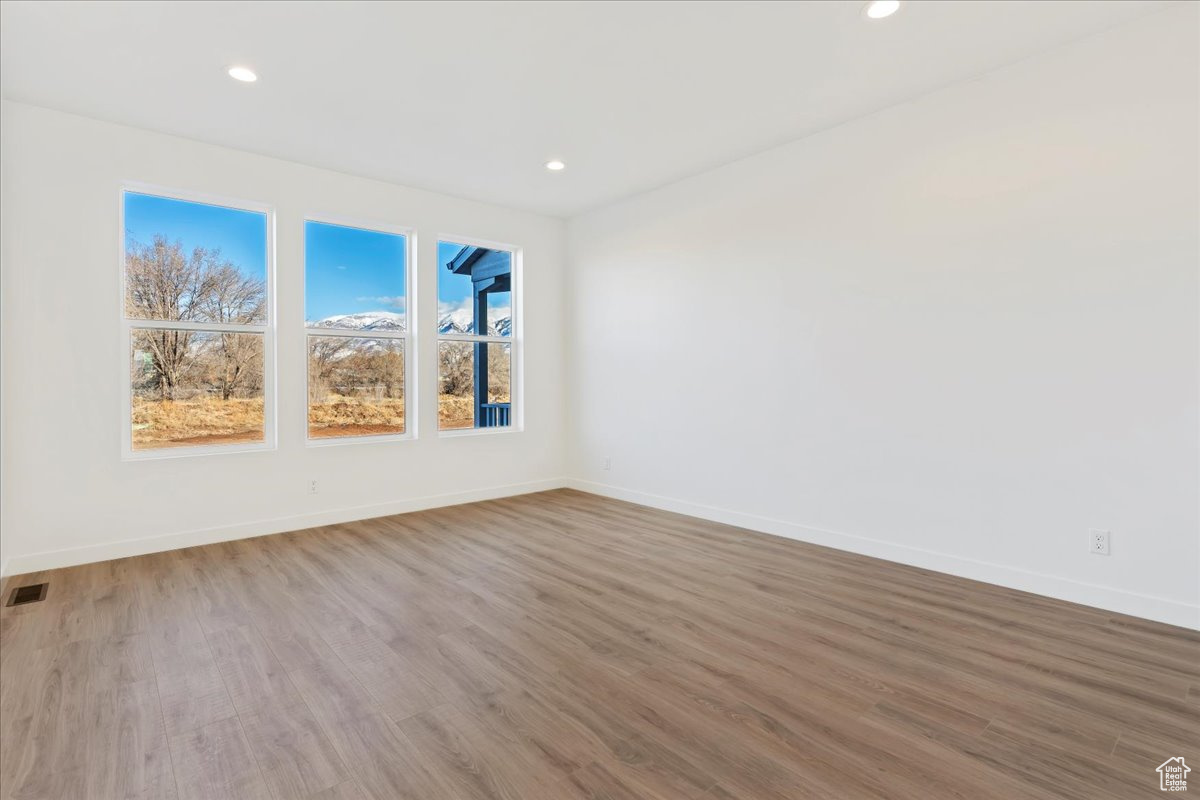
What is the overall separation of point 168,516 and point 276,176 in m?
2.58

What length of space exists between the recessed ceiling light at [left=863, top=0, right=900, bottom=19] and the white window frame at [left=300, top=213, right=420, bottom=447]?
3.81 meters

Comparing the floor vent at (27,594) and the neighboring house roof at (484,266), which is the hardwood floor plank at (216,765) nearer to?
the floor vent at (27,594)

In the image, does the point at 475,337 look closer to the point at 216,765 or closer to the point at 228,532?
the point at 228,532

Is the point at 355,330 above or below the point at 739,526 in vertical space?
above

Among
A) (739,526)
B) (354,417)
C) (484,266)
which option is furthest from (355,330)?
(739,526)

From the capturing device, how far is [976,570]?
10.7 feet

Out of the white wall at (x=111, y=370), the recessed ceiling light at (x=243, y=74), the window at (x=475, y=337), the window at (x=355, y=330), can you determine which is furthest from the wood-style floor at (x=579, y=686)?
the recessed ceiling light at (x=243, y=74)

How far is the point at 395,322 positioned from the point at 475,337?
766mm

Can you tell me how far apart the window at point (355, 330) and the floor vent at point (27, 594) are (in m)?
1.76

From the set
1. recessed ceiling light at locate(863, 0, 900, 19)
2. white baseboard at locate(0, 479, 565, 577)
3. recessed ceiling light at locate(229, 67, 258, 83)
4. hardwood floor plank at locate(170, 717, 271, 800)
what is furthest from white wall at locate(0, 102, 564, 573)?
recessed ceiling light at locate(863, 0, 900, 19)

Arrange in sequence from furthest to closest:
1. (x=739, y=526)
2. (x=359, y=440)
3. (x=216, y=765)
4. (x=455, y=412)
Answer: (x=455, y=412) → (x=359, y=440) → (x=739, y=526) → (x=216, y=765)

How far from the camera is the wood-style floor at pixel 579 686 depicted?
1663mm

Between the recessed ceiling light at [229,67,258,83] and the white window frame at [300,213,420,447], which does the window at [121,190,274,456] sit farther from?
the recessed ceiling light at [229,67,258,83]

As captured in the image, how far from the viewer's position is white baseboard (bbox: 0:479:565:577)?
11.5 feet
